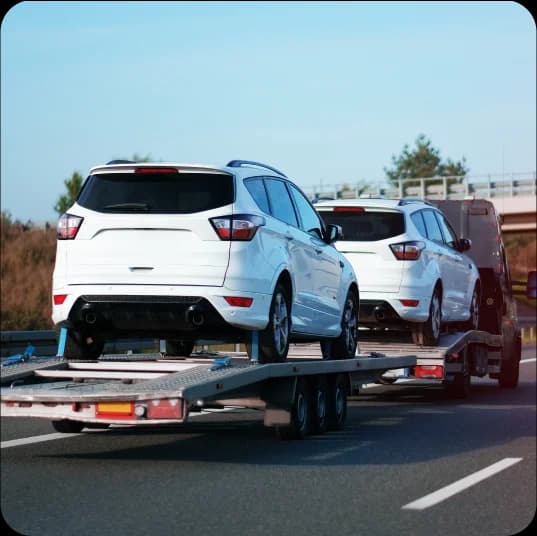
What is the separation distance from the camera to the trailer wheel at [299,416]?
26.0 feet

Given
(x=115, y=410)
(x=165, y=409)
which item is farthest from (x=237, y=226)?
(x=115, y=410)

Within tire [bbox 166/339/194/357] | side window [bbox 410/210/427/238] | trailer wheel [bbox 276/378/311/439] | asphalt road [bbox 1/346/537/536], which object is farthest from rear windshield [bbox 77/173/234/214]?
asphalt road [bbox 1/346/537/536]

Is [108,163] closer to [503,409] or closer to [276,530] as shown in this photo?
[276,530]

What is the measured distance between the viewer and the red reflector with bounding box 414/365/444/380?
8328mm

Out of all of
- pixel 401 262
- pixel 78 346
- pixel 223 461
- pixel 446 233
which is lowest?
pixel 223 461

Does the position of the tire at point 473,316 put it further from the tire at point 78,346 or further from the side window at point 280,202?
the tire at point 78,346

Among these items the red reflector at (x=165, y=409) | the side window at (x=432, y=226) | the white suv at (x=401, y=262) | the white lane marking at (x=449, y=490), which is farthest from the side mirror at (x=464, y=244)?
the white lane marking at (x=449, y=490)

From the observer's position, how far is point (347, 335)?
26.2 feet

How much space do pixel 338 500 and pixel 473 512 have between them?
78.6 feet

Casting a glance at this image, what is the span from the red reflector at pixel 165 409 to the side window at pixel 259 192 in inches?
61.0

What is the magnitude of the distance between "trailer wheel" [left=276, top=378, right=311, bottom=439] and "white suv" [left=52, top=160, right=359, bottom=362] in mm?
673

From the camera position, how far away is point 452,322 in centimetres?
914

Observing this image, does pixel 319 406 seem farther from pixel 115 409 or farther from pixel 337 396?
pixel 115 409

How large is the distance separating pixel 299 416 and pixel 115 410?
10.7 feet
